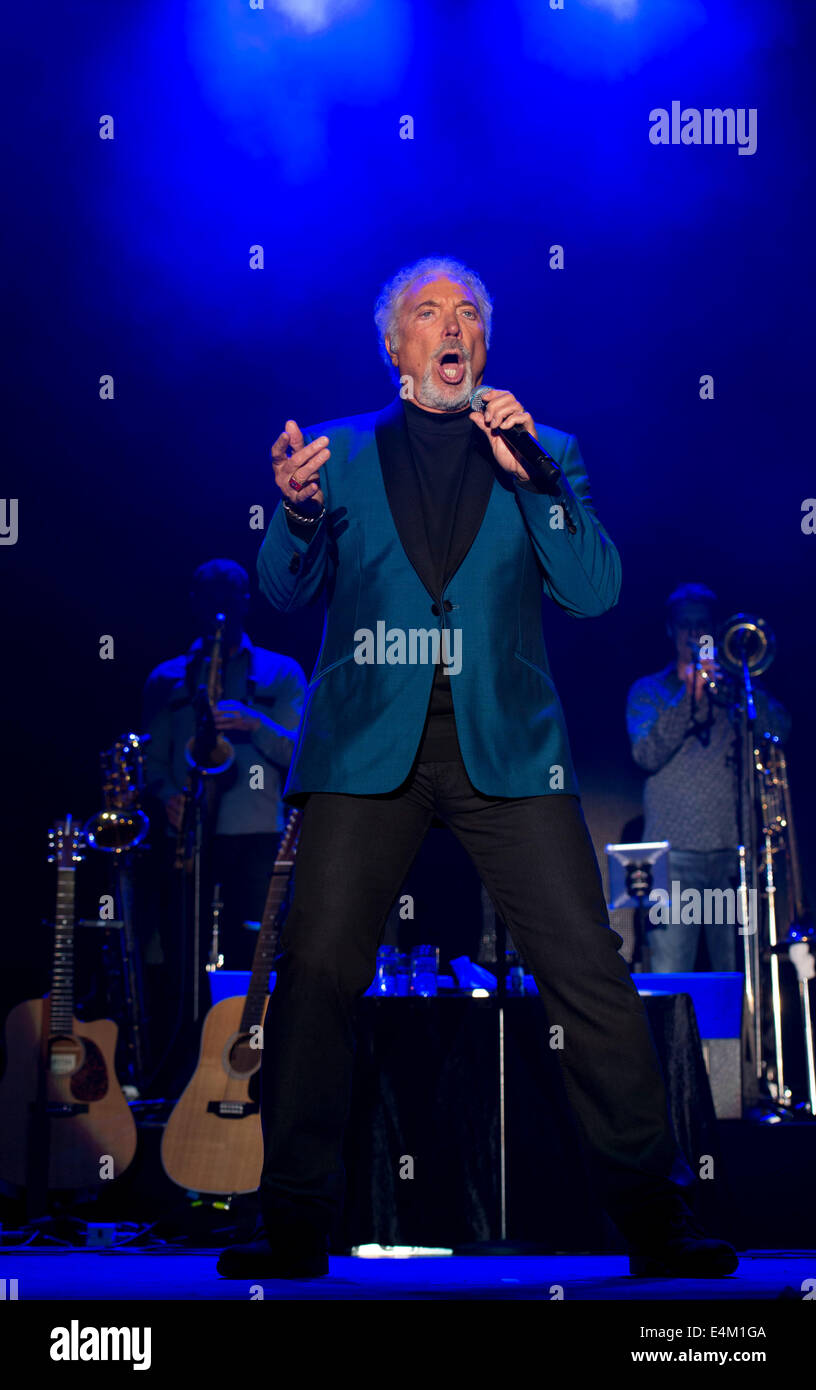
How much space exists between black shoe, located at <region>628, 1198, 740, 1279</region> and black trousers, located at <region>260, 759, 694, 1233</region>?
0.03 meters

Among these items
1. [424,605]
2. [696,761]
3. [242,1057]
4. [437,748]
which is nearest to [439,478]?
[424,605]

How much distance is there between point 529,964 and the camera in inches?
95.1

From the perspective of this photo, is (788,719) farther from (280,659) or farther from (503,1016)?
(503,1016)

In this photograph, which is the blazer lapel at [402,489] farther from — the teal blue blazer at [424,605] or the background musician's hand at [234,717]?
the background musician's hand at [234,717]

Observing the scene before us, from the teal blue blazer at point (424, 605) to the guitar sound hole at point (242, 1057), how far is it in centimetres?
238

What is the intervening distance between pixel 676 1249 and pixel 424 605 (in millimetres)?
1242

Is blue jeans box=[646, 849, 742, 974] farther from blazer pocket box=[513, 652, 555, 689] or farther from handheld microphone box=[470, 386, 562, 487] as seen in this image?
handheld microphone box=[470, 386, 562, 487]

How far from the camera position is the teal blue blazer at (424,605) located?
2.47 meters

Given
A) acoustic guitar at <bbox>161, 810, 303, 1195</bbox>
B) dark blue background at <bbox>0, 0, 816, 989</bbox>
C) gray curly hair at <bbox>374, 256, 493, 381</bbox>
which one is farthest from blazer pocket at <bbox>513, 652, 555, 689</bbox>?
dark blue background at <bbox>0, 0, 816, 989</bbox>

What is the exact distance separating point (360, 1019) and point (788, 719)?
3.46m

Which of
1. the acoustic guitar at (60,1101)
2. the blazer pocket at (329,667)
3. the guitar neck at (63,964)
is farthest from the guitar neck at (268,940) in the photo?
the blazer pocket at (329,667)

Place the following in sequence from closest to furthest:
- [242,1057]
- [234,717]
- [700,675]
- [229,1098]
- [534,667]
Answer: [534,667] → [229,1098] → [242,1057] → [234,717] → [700,675]

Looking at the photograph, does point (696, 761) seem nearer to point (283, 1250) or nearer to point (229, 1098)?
point (229, 1098)
